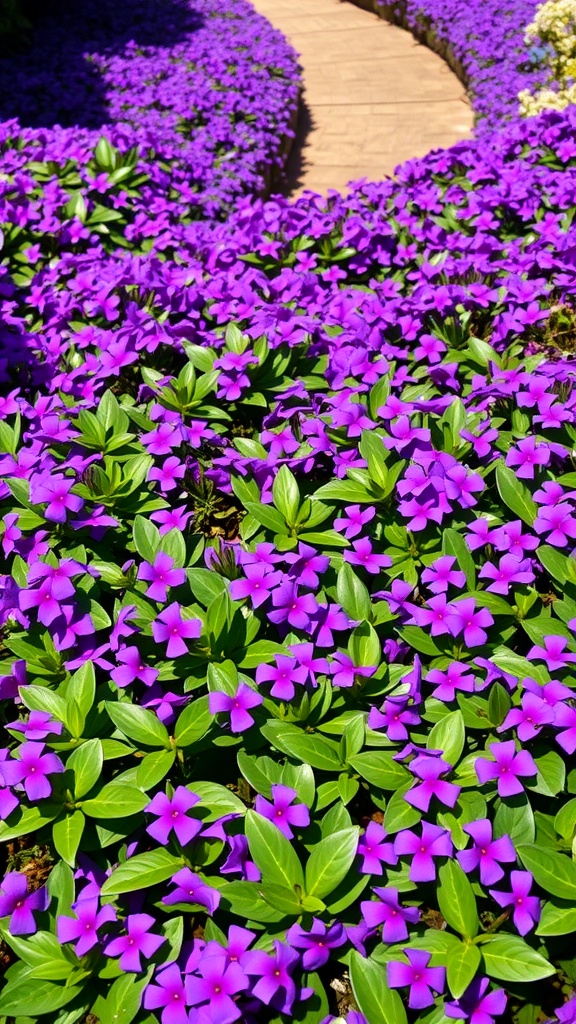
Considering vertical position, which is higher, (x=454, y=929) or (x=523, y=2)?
(x=523, y=2)

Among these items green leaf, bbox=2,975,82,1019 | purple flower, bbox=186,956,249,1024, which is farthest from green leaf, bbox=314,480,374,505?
green leaf, bbox=2,975,82,1019

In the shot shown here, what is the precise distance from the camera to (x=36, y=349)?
12.2 feet

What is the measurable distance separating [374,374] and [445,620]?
128 cm

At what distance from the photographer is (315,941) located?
1838 millimetres

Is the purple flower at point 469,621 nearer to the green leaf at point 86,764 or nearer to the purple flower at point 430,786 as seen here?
the purple flower at point 430,786

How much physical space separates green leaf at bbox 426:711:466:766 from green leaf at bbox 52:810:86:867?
2.97 ft

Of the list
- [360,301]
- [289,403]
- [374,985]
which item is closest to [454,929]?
[374,985]

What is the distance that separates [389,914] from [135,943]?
0.59 meters

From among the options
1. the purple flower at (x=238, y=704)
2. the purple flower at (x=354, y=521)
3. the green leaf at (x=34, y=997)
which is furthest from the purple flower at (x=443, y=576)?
the green leaf at (x=34, y=997)

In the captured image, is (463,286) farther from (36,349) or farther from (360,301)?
(36,349)

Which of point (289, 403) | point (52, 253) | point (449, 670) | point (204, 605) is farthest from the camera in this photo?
point (52, 253)

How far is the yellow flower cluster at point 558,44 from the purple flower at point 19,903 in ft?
27.1

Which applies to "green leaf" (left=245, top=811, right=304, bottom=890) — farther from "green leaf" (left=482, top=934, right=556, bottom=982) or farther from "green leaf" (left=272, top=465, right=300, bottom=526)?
"green leaf" (left=272, top=465, right=300, bottom=526)

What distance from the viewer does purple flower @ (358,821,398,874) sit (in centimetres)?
195
